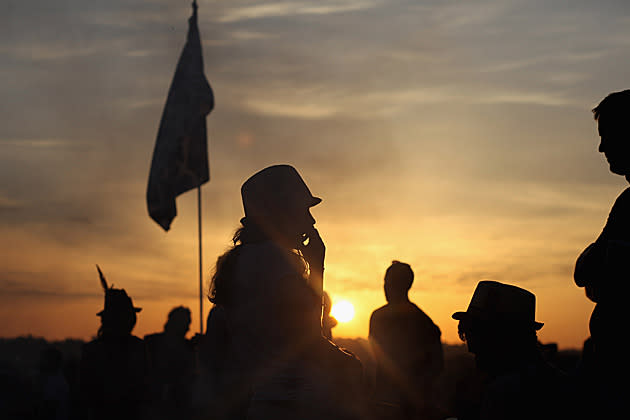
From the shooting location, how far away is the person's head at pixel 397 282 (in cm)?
935

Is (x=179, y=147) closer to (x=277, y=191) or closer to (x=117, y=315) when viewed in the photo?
(x=117, y=315)

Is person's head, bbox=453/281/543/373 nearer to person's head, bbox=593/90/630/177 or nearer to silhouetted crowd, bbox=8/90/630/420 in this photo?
silhouetted crowd, bbox=8/90/630/420

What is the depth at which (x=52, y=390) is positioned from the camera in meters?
13.0

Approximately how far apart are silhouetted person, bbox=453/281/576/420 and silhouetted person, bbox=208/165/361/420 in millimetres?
643

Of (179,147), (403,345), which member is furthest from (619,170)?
(179,147)

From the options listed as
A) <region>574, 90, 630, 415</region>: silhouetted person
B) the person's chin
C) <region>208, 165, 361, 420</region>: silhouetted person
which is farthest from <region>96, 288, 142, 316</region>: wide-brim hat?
the person's chin

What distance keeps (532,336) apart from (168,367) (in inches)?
373

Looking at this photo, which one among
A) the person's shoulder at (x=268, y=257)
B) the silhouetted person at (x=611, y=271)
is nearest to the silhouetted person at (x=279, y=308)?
the person's shoulder at (x=268, y=257)

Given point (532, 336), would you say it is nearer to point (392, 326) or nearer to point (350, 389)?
point (350, 389)

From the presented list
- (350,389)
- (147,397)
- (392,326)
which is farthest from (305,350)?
(147,397)

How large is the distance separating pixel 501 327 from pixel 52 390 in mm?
10000

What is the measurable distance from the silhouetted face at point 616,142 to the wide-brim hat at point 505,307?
0.81 metres

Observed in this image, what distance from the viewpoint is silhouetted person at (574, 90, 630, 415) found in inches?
167

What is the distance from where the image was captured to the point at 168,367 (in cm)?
1316
